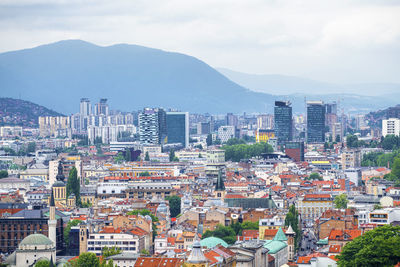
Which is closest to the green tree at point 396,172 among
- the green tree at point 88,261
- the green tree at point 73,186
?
the green tree at point 73,186

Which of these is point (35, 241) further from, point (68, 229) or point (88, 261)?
point (68, 229)

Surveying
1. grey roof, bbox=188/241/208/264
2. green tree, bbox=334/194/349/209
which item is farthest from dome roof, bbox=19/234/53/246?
green tree, bbox=334/194/349/209

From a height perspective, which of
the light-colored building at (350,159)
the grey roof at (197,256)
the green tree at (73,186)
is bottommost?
the grey roof at (197,256)

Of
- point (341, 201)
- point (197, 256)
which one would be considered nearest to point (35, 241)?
point (197, 256)

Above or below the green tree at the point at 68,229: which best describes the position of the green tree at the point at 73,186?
above

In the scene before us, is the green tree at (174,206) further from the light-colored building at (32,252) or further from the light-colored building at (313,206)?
the light-colored building at (32,252)

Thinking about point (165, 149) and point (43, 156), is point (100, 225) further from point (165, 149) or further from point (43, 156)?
point (165, 149)

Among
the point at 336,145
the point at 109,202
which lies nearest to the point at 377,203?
the point at 109,202
